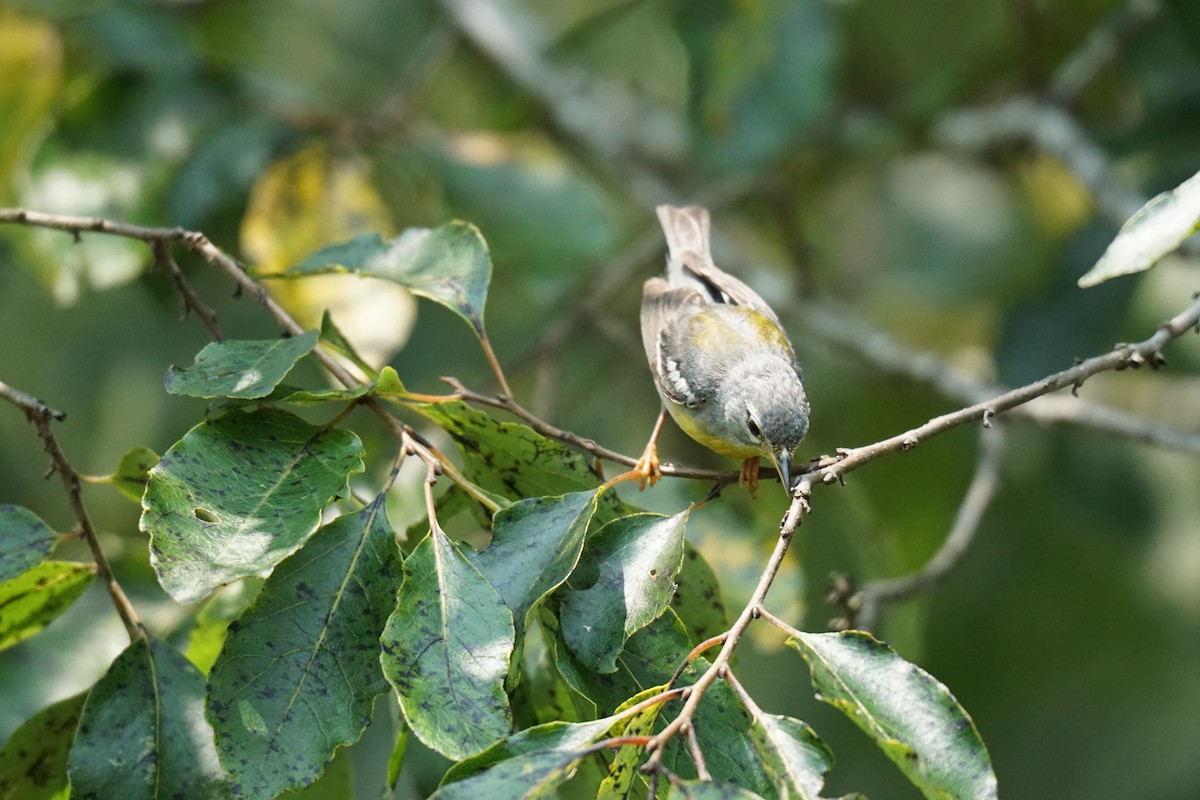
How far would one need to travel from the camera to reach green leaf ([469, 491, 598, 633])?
181cm

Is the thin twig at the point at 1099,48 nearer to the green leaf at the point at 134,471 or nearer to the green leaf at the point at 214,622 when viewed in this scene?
the green leaf at the point at 214,622

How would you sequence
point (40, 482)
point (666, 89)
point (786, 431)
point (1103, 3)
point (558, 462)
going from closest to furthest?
point (558, 462) < point (786, 431) < point (1103, 3) < point (40, 482) < point (666, 89)

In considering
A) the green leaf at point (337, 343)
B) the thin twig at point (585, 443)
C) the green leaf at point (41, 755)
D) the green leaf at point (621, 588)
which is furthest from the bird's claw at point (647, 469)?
the green leaf at point (41, 755)

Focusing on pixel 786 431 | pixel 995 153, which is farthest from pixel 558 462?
pixel 995 153

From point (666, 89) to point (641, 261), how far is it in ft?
7.70

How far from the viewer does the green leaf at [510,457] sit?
79.6 inches

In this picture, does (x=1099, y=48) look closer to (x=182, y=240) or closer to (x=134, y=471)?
(x=182, y=240)

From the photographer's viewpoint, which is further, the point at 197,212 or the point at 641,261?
the point at 641,261

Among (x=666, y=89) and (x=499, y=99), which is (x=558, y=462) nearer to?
(x=499, y=99)

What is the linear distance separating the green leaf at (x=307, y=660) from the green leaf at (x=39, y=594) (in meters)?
0.51

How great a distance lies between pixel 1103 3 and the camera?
14.5 ft

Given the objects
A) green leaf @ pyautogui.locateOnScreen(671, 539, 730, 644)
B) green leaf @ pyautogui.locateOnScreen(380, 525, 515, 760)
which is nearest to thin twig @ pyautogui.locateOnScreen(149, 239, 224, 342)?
green leaf @ pyautogui.locateOnScreen(380, 525, 515, 760)

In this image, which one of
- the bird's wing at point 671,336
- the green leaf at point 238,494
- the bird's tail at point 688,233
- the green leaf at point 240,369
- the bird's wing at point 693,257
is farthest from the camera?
the bird's tail at point 688,233

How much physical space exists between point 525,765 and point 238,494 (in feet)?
2.06
